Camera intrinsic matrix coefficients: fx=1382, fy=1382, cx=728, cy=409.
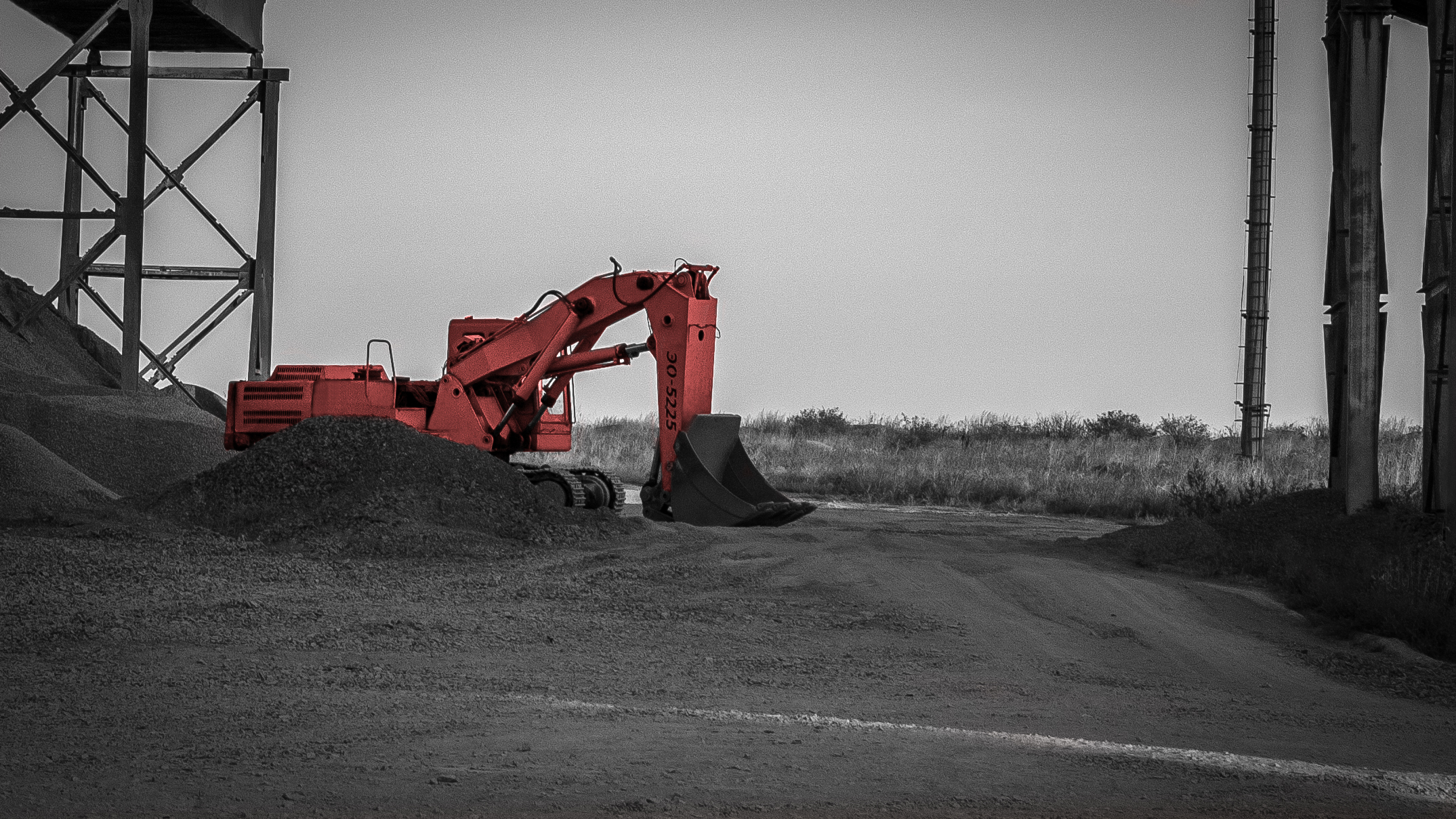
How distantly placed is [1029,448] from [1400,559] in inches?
1026

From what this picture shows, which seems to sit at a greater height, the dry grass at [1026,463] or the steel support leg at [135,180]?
the steel support leg at [135,180]

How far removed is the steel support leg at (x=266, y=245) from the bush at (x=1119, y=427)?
1270 inches

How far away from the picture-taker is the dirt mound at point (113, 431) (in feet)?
58.4

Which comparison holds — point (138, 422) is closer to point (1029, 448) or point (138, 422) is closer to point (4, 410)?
point (4, 410)

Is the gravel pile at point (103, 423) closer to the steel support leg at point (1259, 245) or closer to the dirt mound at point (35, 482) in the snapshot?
the dirt mound at point (35, 482)

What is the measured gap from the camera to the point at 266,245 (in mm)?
22062

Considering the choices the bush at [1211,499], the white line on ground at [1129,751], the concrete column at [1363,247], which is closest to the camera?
the white line on ground at [1129,751]

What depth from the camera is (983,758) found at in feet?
20.7

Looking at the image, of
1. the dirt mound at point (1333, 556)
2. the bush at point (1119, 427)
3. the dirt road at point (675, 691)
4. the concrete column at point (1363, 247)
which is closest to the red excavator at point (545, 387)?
the dirt road at point (675, 691)

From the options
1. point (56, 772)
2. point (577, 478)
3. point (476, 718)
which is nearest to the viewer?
point (56, 772)

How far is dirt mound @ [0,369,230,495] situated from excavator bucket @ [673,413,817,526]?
720 centimetres

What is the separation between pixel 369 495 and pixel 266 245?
902 cm

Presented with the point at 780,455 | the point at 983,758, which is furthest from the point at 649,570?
the point at 780,455

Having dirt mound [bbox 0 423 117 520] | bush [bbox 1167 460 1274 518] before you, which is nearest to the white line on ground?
dirt mound [bbox 0 423 117 520]
